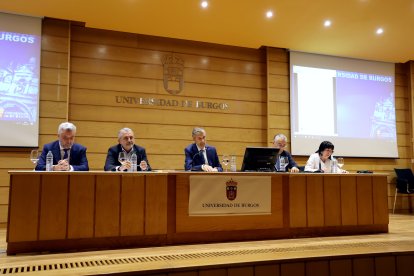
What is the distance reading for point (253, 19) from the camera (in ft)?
17.6

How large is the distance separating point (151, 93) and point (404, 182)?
4890 mm

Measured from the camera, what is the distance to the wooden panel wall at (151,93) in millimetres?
5340

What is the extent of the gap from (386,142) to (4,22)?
6912 millimetres

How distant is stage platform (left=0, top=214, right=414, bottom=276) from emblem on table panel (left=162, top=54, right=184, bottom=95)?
3360mm

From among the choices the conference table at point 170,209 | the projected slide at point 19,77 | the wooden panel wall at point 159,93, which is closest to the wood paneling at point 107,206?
Answer: the conference table at point 170,209

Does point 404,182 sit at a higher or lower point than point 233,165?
lower

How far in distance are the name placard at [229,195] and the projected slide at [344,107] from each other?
→ 315 cm

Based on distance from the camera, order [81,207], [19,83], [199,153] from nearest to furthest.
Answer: [81,207] → [199,153] → [19,83]

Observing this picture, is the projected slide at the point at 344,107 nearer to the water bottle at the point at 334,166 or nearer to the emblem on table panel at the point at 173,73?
the emblem on table panel at the point at 173,73

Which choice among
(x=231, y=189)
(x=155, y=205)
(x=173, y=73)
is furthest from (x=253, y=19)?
(x=155, y=205)

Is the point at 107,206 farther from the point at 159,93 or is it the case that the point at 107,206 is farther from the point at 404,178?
the point at 404,178

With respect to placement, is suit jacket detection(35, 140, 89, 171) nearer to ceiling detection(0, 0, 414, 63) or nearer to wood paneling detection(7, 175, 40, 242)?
wood paneling detection(7, 175, 40, 242)

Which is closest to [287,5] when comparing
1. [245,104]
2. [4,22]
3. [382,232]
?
[245,104]

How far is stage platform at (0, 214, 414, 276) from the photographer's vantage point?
90.8 inches
